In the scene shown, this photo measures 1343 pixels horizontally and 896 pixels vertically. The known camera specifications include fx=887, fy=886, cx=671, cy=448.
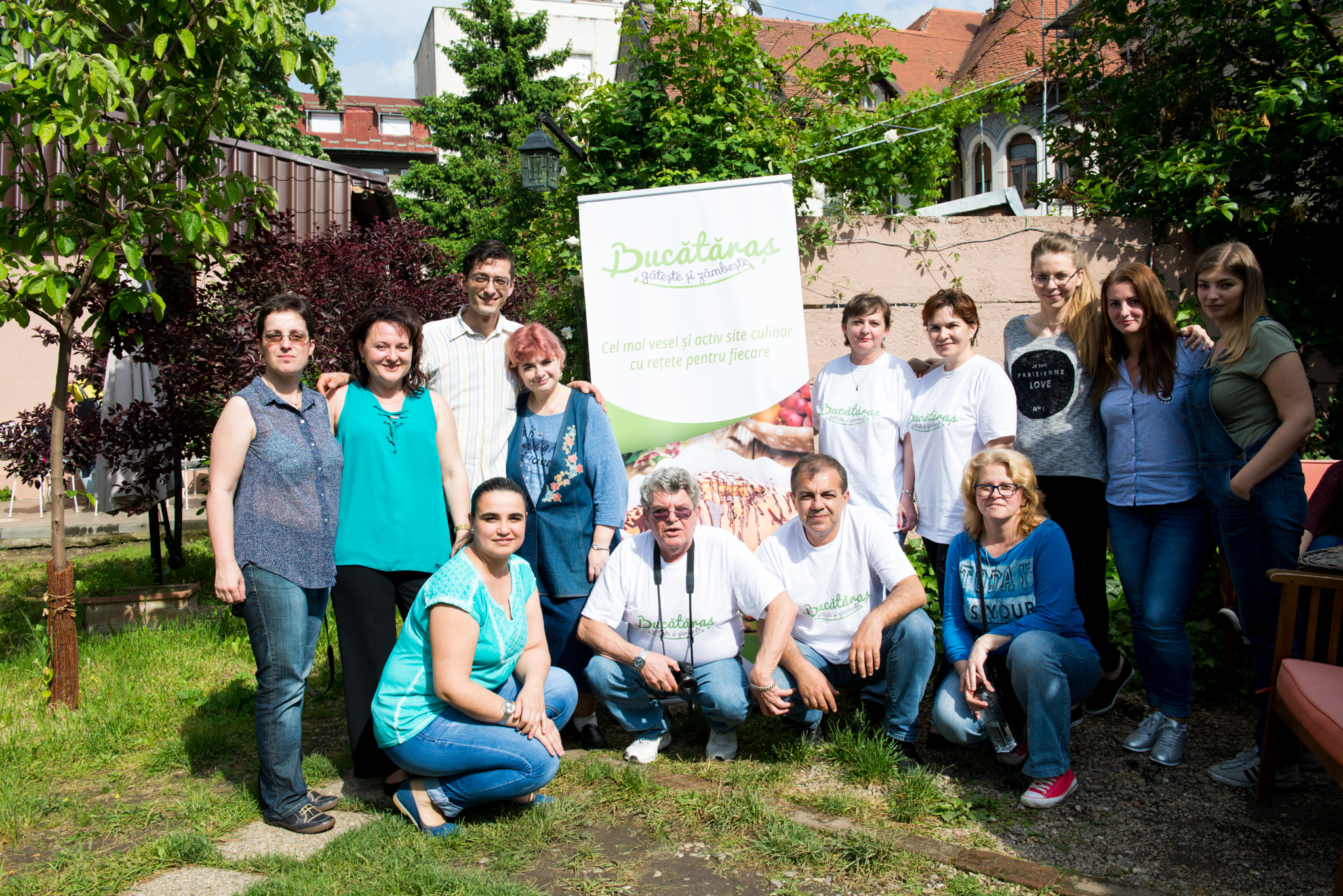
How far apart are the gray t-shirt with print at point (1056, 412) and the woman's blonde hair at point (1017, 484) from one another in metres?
0.29

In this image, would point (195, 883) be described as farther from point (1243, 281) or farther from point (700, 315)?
point (1243, 281)

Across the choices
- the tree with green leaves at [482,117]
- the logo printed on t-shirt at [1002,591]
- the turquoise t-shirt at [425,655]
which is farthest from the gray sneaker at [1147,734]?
the tree with green leaves at [482,117]

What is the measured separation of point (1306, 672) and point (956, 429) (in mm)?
1394

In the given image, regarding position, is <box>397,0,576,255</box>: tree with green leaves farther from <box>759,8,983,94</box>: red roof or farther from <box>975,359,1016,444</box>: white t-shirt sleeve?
<box>975,359,1016,444</box>: white t-shirt sleeve

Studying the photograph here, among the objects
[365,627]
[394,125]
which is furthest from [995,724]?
[394,125]

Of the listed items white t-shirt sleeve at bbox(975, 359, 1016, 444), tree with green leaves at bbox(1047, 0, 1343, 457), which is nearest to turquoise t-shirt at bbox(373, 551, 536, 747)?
white t-shirt sleeve at bbox(975, 359, 1016, 444)

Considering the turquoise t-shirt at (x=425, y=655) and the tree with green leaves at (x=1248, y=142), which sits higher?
the tree with green leaves at (x=1248, y=142)

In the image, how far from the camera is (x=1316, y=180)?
5.20m

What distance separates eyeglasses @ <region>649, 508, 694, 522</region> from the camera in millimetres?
3312

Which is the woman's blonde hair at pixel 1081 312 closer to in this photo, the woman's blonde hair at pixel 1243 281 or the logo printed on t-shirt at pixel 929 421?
the woman's blonde hair at pixel 1243 281

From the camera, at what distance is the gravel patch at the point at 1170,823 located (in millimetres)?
2572

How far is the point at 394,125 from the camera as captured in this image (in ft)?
129

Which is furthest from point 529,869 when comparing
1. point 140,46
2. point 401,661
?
point 140,46

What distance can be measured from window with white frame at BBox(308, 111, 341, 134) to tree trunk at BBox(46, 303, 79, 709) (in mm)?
35255
